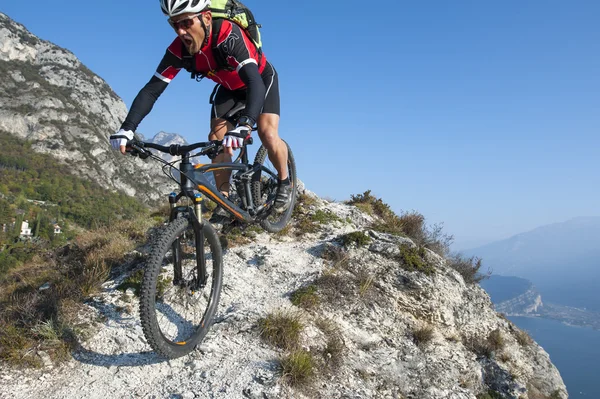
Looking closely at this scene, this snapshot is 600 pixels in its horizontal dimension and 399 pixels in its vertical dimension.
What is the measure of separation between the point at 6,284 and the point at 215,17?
244 inches

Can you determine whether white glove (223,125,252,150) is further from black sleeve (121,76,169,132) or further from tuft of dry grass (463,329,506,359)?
tuft of dry grass (463,329,506,359)

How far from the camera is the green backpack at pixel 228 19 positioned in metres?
4.45

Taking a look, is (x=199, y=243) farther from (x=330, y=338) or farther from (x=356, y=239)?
(x=356, y=239)

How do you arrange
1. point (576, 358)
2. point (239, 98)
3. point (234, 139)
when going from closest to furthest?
point (234, 139), point (239, 98), point (576, 358)

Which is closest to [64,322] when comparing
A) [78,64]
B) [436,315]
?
[436,315]

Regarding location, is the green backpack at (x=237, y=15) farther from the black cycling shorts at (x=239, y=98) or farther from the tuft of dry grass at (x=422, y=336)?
the tuft of dry grass at (x=422, y=336)

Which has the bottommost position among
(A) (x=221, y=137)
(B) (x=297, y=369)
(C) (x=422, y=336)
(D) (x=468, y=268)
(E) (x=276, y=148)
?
(C) (x=422, y=336)

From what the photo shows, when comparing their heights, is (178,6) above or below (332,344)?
above

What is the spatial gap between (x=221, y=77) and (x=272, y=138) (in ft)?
4.07

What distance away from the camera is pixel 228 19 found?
4.57 m

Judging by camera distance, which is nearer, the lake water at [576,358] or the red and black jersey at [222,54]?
the red and black jersey at [222,54]

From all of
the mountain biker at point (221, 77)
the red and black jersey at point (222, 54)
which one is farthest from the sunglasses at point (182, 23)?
the red and black jersey at point (222, 54)

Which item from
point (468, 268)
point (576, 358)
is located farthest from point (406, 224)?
point (576, 358)

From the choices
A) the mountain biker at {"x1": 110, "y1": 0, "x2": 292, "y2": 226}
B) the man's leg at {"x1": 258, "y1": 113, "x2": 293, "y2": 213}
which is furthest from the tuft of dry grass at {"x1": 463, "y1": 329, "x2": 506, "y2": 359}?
the mountain biker at {"x1": 110, "y1": 0, "x2": 292, "y2": 226}
